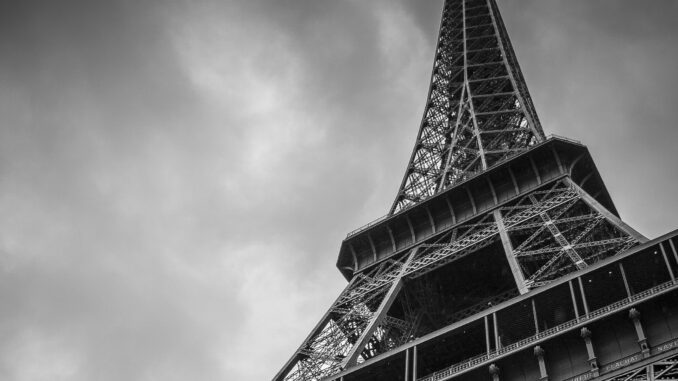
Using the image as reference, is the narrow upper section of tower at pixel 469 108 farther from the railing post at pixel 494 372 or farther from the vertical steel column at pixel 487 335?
the railing post at pixel 494 372

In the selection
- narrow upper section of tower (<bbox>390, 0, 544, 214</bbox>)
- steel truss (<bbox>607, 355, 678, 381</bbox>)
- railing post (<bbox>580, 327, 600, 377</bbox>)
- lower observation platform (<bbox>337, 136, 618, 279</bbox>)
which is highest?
narrow upper section of tower (<bbox>390, 0, 544, 214</bbox>)

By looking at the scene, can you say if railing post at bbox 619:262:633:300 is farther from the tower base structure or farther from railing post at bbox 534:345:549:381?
railing post at bbox 534:345:549:381

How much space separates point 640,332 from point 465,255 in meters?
18.3

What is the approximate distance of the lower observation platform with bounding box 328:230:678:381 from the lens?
786 inches

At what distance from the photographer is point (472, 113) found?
57.5m

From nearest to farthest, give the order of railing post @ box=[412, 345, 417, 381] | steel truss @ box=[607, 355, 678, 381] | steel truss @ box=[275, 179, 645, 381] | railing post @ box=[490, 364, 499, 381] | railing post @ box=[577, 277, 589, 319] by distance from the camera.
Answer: steel truss @ box=[607, 355, 678, 381]
railing post @ box=[490, 364, 499, 381]
railing post @ box=[577, 277, 589, 319]
railing post @ box=[412, 345, 417, 381]
steel truss @ box=[275, 179, 645, 381]

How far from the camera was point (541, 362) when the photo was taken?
21.3 m

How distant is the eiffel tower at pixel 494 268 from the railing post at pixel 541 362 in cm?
5

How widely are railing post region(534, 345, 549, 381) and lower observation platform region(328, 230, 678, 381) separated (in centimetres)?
3

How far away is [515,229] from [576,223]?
3.81 meters

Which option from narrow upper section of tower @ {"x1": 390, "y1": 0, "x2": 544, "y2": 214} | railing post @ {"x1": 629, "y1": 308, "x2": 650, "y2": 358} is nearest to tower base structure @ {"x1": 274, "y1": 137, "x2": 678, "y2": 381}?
railing post @ {"x1": 629, "y1": 308, "x2": 650, "y2": 358}

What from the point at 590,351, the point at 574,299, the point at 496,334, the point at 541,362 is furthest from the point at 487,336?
the point at 590,351

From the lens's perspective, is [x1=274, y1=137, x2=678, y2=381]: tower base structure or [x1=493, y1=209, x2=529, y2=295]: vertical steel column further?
[x1=493, y1=209, x2=529, y2=295]: vertical steel column

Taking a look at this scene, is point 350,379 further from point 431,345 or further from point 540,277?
point 540,277
